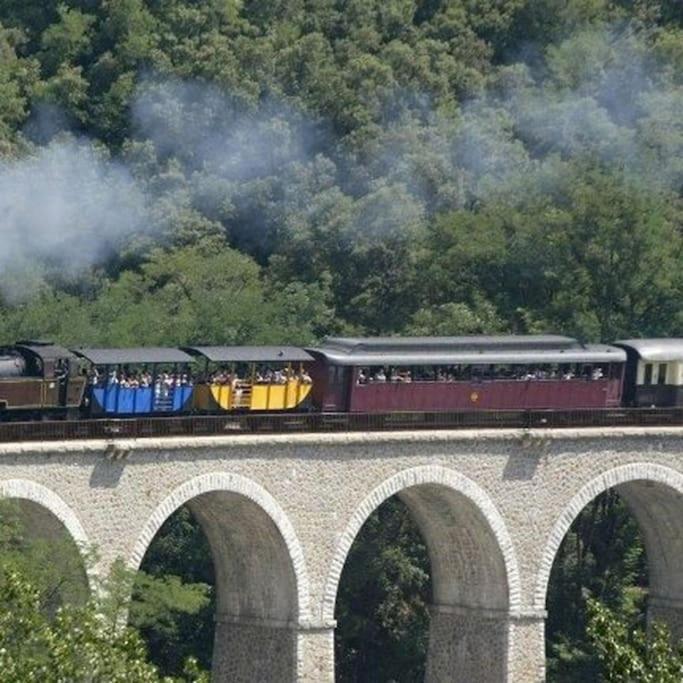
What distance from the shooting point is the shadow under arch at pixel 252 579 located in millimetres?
76312

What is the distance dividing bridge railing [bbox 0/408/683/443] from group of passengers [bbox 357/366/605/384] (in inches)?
92.2

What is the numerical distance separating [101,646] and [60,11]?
5537 centimetres

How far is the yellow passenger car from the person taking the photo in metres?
78.5

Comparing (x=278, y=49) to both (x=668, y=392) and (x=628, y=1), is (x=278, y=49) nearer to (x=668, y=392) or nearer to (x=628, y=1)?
(x=628, y=1)

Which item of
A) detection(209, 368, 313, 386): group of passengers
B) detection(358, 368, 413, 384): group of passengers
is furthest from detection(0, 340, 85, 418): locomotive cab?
detection(358, 368, 413, 384): group of passengers

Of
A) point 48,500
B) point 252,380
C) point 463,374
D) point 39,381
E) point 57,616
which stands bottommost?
point 57,616

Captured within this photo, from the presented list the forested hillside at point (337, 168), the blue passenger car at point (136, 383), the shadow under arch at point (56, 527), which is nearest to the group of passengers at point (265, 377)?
the blue passenger car at point (136, 383)

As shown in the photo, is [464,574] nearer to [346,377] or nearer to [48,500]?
[346,377]

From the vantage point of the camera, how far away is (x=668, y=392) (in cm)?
8738

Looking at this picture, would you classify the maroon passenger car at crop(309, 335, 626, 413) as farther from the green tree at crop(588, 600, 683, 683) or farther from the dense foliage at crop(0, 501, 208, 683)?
the green tree at crop(588, 600, 683, 683)

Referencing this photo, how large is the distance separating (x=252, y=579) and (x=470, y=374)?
8.45m

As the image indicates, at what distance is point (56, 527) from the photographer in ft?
237

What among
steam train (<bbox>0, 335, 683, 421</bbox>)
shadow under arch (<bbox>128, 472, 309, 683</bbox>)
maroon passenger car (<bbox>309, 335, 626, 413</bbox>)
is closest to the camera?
steam train (<bbox>0, 335, 683, 421</bbox>)

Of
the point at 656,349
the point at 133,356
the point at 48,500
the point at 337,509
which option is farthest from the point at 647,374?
the point at 48,500
